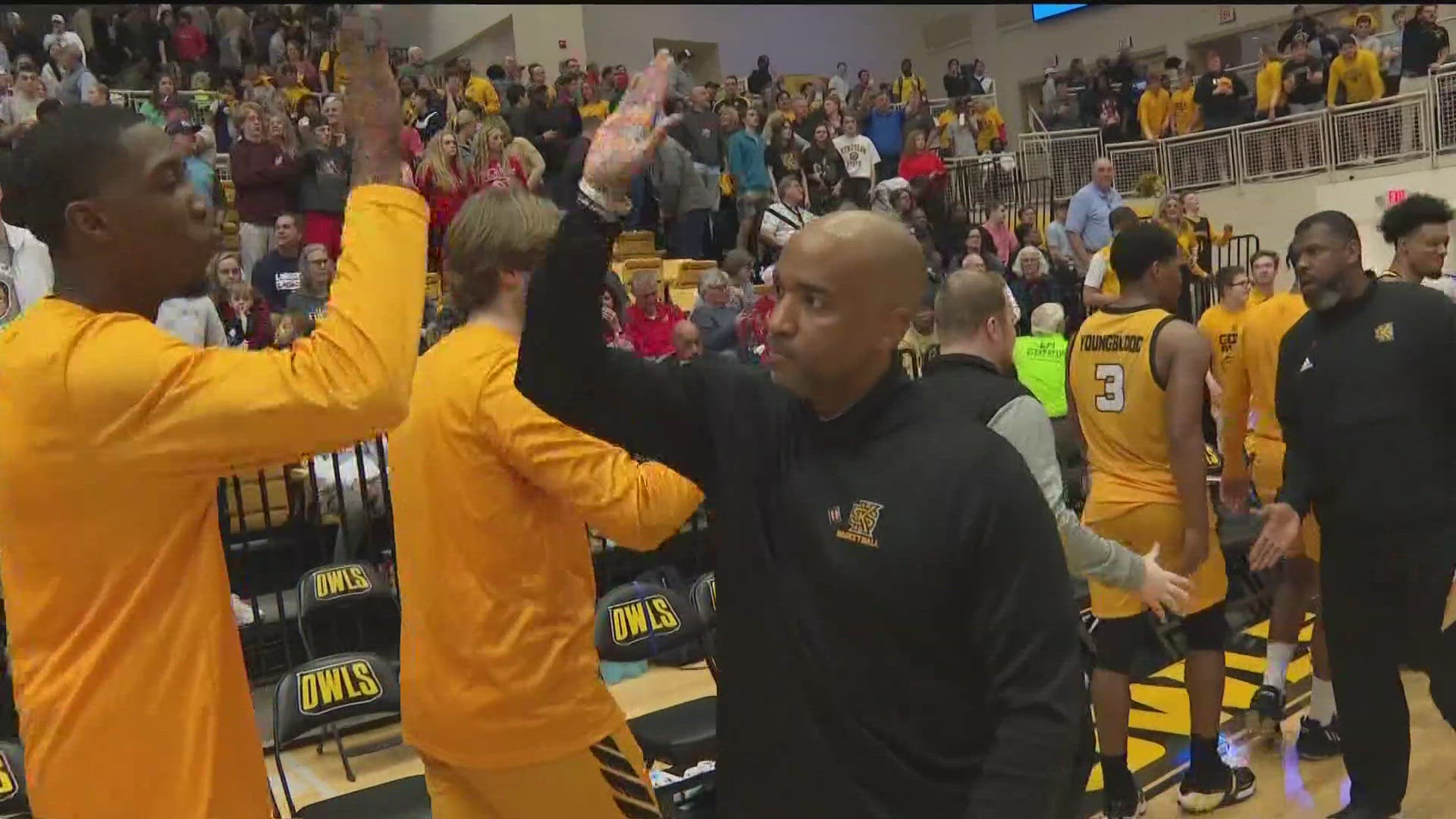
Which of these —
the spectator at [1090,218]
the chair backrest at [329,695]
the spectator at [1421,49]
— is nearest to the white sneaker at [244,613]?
the chair backrest at [329,695]

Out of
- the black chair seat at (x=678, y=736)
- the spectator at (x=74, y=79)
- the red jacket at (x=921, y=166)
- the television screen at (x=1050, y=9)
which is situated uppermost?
the television screen at (x=1050, y=9)

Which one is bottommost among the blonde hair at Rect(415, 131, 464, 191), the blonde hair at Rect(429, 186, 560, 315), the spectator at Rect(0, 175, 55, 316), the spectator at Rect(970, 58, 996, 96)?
the blonde hair at Rect(429, 186, 560, 315)

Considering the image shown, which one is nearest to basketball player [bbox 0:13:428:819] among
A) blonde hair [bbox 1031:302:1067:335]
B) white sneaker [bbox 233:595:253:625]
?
white sneaker [bbox 233:595:253:625]

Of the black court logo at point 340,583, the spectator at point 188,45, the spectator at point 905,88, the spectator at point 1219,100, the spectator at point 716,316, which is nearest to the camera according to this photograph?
the black court logo at point 340,583

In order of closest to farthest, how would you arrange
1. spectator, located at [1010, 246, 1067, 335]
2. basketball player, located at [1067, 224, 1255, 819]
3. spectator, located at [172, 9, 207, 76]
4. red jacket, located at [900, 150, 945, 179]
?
basketball player, located at [1067, 224, 1255, 819] → spectator, located at [1010, 246, 1067, 335] → red jacket, located at [900, 150, 945, 179] → spectator, located at [172, 9, 207, 76]

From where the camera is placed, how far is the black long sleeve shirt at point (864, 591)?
1.50 metres

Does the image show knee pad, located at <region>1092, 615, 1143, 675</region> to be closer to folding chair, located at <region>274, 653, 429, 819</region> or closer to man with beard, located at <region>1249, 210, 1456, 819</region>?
man with beard, located at <region>1249, 210, 1456, 819</region>

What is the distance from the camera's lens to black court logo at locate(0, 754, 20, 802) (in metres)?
2.93

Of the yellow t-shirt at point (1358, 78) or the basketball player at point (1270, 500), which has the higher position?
the yellow t-shirt at point (1358, 78)

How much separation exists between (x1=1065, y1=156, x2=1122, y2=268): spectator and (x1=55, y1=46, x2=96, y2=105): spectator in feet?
31.7

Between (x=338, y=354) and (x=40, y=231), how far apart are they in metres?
0.48

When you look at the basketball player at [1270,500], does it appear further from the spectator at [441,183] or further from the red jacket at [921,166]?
the red jacket at [921,166]

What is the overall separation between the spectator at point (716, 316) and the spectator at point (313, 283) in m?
2.62

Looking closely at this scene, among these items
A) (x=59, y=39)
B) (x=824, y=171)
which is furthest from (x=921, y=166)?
(x=59, y=39)
